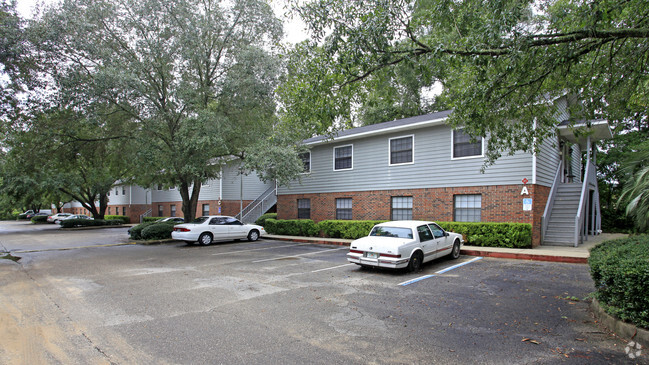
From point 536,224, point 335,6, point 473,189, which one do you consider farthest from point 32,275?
point 536,224

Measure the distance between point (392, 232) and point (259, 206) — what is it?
1728 cm

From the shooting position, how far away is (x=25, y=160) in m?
15.9

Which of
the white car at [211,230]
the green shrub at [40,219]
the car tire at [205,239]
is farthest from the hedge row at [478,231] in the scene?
the green shrub at [40,219]

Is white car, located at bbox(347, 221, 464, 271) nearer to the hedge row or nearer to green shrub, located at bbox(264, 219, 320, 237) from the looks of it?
the hedge row

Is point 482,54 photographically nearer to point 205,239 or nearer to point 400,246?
point 400,246

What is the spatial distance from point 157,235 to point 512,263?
17939mm

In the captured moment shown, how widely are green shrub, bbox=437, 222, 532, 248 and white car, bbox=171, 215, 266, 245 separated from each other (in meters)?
10.6

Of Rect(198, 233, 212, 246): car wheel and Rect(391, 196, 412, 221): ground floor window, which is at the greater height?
Rect(391, 196, 412, 221): ground floor window

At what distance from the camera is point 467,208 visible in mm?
15039

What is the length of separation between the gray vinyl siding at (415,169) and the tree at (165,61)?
5.38 metres

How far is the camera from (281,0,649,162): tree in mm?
6020

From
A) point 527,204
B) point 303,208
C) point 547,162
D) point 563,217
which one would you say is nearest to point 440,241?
point 527,204

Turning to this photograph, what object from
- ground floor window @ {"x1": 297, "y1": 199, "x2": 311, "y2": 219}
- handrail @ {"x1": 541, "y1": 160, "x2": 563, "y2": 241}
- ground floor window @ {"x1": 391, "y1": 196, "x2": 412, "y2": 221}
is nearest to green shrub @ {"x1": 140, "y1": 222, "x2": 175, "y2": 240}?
ground floor window @ {"x1": 297, "y1": 199, "x2": 311, "y2": 219}

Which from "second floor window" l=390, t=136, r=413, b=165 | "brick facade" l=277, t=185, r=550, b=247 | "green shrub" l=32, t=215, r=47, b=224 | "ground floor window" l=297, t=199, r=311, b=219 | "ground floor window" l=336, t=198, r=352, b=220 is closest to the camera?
"brick facade" l=277, t=185, r=550, b=247
